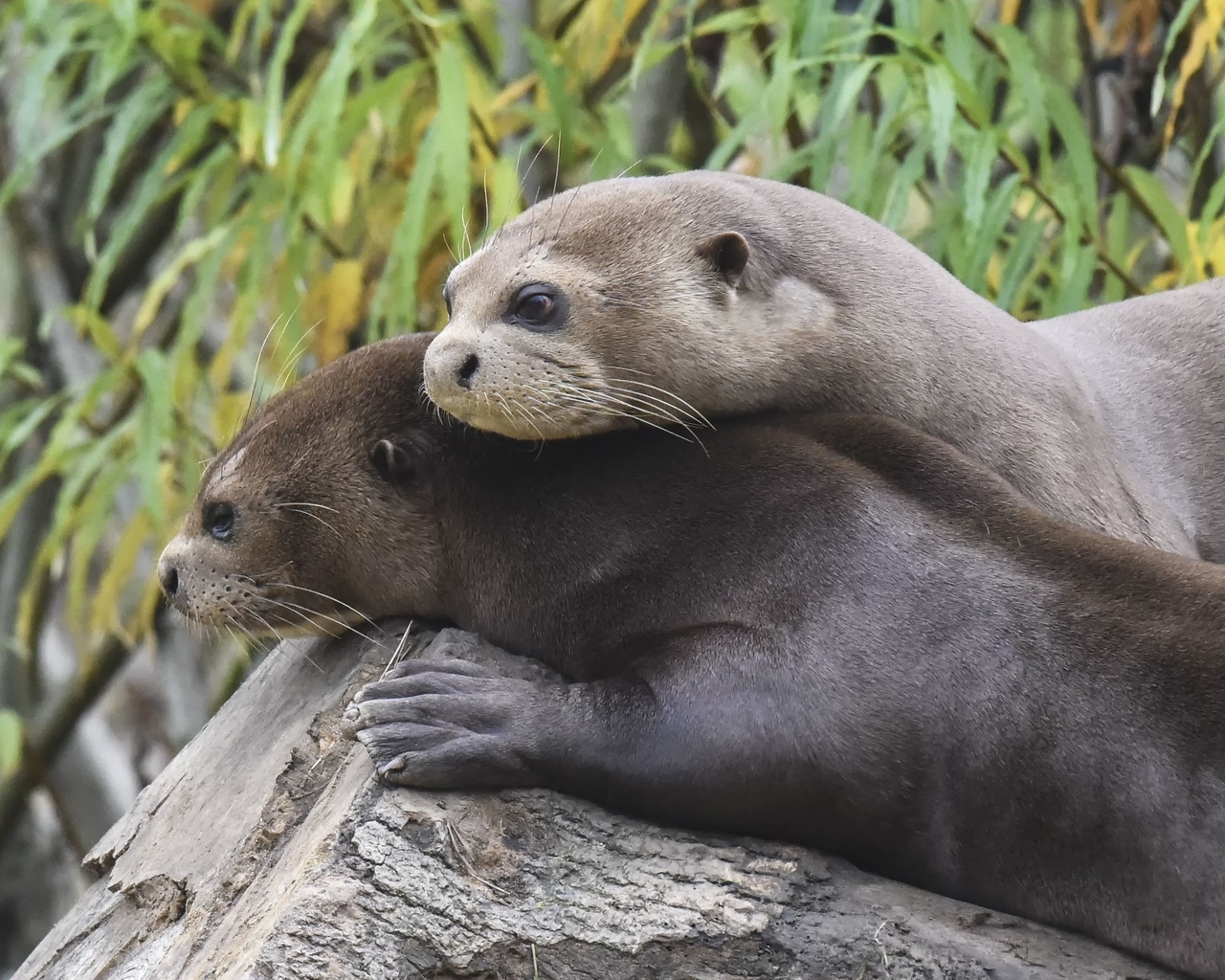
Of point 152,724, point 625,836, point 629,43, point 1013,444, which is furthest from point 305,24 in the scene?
point 152,724

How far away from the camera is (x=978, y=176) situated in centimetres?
333

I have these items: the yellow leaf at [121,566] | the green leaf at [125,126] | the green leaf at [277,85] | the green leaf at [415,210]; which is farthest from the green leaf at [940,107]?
the yellow leaf at [121,566]

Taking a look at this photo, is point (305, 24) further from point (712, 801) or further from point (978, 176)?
point (712, 801)

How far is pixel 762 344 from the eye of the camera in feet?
8.70

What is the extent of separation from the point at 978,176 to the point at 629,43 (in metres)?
1.76

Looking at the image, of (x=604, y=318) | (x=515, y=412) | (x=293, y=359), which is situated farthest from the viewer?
(x=293, y=359)

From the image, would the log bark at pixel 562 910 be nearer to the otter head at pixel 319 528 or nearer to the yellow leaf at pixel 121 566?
the otter head at pixel 319 528

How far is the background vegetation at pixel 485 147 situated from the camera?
11.6ft

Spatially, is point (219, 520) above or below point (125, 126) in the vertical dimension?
below

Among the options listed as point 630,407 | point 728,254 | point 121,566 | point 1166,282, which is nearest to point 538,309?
point 630,407

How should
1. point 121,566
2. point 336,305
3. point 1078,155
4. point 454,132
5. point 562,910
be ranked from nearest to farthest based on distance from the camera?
point 562,910 → point 454,132 → point 1078,155 → point 336,305 → point 121,566

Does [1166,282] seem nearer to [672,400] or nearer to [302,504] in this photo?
[672,400]

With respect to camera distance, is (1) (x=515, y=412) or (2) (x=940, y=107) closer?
(1) (x=515, y=412)

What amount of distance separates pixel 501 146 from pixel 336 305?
0.62 m
